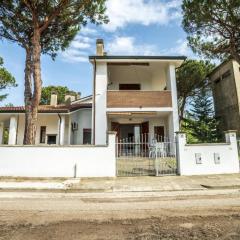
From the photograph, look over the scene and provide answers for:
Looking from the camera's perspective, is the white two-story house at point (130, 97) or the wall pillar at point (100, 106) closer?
the wall pillar at point (100, 106)

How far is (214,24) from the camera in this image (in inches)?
658

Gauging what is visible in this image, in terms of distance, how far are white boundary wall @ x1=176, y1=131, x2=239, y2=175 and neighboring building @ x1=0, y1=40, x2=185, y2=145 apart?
519 centimetres

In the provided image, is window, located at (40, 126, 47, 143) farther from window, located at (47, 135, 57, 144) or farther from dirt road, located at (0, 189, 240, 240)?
dirt road, located at (0, 189, 240, 240)

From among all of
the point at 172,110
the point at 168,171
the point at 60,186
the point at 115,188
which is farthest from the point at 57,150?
the point at 172,110

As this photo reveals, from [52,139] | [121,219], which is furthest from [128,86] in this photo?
[121,219]

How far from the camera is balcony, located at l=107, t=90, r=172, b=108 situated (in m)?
17.2

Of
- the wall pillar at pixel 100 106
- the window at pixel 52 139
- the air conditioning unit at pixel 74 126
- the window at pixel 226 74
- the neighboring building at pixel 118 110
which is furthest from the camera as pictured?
the window at pixel 226 74

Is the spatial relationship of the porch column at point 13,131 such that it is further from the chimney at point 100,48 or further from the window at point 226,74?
the window at point 226,74

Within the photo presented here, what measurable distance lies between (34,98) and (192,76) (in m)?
17.6

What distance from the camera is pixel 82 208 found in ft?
18.8

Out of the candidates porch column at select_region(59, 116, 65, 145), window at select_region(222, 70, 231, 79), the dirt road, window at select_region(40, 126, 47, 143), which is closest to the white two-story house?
porch column at select_region(59, 116, 65, 145)

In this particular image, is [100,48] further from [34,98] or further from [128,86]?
[34,98]

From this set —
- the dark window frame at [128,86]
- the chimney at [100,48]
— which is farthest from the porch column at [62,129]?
the chimney at [100,48]

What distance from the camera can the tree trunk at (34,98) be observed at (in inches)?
497
